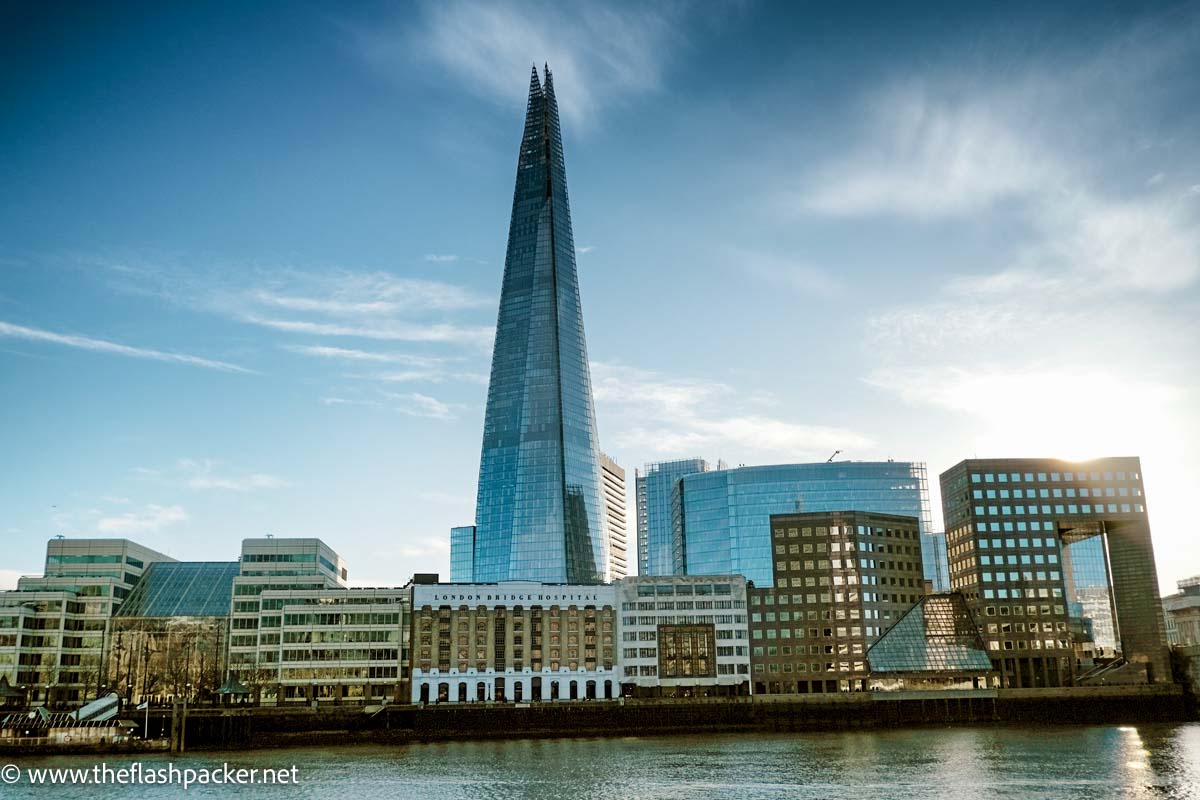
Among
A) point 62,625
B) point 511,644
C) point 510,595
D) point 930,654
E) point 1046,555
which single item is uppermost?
point 1046,555

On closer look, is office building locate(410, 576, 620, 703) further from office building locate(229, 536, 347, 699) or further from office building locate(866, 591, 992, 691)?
office building locate(866, 591, 992, 691)

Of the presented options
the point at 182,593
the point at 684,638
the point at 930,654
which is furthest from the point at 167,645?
the point at 930,654

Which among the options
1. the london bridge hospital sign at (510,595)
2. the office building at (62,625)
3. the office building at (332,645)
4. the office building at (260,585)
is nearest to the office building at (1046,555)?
the london bridge hospital sign at (510,595)

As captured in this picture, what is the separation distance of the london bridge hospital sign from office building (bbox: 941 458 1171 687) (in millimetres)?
68689

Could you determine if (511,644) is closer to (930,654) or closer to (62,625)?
(930,654)

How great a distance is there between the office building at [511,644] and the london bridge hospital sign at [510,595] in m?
0.17

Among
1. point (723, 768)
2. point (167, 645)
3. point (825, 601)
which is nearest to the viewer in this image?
point (723, 768)

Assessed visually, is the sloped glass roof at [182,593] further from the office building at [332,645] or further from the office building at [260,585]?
the office building at [332,645]

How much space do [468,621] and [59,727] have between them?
71.0 metres

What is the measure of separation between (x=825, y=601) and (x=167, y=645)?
4550 inches

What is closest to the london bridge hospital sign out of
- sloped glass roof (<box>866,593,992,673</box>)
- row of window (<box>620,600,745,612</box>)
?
row of window (<box>620,600,745,612</box>)

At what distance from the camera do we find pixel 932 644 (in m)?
178

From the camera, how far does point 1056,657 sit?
184000mm

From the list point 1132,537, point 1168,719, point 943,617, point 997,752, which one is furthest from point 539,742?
point 1132,537
